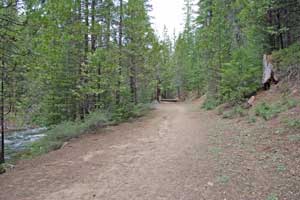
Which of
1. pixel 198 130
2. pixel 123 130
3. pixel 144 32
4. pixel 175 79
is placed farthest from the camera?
pixel 175 79

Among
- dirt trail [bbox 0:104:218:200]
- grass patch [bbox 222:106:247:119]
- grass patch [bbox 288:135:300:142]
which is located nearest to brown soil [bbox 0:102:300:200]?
dirt trail [bbox 0:104:218:200]

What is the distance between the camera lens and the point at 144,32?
19625 mm

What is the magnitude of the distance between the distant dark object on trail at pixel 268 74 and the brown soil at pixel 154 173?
5368 millimetres

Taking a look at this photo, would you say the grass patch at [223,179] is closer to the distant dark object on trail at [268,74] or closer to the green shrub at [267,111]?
the green shrub at [267,111]

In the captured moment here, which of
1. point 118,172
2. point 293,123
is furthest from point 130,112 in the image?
point 118,172

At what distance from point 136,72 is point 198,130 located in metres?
10.6

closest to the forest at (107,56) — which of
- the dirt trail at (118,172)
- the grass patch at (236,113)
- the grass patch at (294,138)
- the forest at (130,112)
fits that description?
the forest at (130,112)

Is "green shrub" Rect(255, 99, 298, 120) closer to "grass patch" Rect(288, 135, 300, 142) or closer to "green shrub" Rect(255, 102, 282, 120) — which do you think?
"green shrub" Rect(255, 102, 282, 120)

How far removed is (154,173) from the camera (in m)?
6.44

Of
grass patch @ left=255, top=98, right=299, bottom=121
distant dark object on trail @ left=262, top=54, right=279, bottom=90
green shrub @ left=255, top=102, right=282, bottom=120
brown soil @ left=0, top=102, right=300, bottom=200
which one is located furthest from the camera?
distant dark object on trail @ left=262, top=54, right=279, bottom=90

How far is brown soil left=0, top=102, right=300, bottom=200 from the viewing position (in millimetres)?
5188

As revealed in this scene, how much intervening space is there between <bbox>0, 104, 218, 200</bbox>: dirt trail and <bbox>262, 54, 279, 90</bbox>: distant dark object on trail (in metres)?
6.28

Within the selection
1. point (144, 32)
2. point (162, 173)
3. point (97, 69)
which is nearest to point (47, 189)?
point (162, 173)

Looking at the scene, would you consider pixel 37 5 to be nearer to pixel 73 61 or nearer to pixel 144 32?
pixel 73 61
